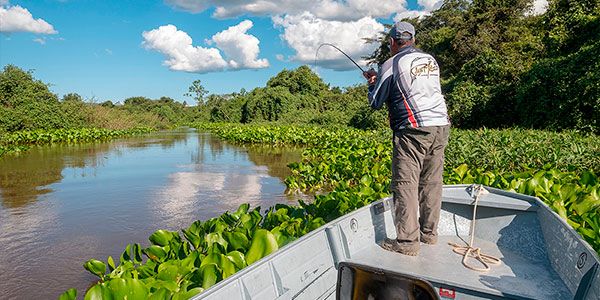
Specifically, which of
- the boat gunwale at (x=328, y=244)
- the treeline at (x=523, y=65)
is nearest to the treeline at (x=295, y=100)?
the treeline at (x=523, y=65)

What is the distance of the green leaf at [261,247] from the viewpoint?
9.08 feet

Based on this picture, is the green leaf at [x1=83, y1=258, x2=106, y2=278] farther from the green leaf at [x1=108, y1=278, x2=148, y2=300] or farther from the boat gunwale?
the boat gunwale

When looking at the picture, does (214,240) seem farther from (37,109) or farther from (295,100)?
(295,100)

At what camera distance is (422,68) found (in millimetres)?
2840

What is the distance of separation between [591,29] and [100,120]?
27.9 meters

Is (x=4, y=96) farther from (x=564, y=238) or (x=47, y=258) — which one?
(x=564, y=238)

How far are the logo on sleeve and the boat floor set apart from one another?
4.01 ft

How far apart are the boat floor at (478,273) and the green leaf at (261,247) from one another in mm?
556

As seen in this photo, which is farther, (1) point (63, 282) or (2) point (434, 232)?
(1) point (63, 282)

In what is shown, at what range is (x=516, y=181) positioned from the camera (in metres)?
4.82

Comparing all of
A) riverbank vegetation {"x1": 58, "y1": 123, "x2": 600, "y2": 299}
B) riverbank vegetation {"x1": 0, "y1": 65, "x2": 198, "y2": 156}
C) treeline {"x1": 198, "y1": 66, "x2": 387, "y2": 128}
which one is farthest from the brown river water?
treeline {"x1": 198, "y1": 66, "x2": 387, "y2": 128}

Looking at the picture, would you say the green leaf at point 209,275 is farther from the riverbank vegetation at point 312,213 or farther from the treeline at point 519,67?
the treeline at point 519,67

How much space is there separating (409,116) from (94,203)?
20.7 feet

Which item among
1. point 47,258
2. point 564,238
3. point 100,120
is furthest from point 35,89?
point 564,238
